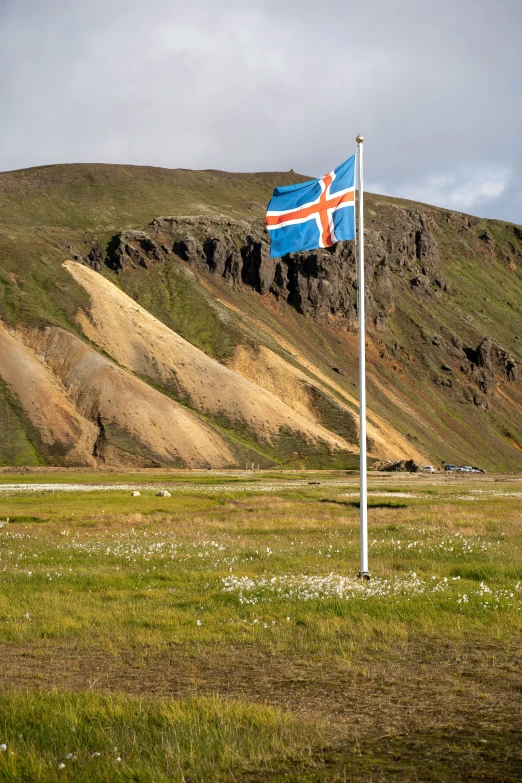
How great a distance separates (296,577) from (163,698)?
9.80 meters

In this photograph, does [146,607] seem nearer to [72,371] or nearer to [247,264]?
[72,371]

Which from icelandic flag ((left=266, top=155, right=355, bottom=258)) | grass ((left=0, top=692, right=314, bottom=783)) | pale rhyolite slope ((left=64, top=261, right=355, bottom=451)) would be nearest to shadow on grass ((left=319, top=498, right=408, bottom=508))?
icelandic flag ((left=266, top=155, right=355, bottom=258))

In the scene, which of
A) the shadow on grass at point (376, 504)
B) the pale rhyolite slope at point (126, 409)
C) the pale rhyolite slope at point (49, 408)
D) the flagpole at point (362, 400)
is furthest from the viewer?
the pale rhyolite slope at point (126, 409)

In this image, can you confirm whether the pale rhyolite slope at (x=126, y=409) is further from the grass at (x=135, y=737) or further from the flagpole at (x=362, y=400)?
the grass at (x=135, y=737)

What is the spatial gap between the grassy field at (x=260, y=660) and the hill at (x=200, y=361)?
8650 centimetres

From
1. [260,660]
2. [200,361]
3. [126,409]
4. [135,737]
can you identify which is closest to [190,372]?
[200,361]

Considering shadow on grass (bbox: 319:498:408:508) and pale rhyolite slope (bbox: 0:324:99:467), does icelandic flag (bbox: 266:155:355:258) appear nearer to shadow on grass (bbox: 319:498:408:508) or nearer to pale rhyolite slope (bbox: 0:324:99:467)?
shadow on grass (bbox: 319:498:408:508)

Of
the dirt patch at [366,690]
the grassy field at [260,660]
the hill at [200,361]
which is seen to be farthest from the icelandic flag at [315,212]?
the hill at [200,361]

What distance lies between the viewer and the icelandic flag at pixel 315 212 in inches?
862

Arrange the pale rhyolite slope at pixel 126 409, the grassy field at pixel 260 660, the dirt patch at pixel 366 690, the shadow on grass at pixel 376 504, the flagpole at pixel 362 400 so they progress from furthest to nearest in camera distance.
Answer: the pale rhyolite slope at pixel 126 409
the shadow on grass at pixel 376 504
the flagpole at pixel 362 400
the grassy field at pixel 260 660
the dirt patch at pixel 366 690

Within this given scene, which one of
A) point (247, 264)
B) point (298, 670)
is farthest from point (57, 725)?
point (247, 264)

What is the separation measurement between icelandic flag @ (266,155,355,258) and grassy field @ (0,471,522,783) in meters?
9.45

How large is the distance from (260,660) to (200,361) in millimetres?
125654

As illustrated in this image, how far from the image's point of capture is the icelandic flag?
21.9 meters
